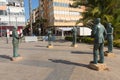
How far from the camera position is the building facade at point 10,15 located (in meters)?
69.0

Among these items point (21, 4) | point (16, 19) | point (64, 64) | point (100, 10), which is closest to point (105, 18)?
point (100, 10)

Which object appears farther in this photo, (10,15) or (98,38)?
(10,15)

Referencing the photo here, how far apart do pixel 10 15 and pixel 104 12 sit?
47.7 metres

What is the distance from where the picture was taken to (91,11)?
26781mm

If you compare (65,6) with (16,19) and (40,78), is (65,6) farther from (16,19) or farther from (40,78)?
(40,78)

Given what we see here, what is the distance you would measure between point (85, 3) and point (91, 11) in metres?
2.22

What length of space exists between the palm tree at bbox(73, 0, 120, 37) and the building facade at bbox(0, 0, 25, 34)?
43120 mm

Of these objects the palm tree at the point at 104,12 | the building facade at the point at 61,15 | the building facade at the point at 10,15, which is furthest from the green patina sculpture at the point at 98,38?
the building facade at the point at 10,15

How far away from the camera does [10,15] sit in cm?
7050

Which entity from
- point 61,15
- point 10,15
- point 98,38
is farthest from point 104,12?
point 10,15

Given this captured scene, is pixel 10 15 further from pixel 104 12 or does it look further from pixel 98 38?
pixel 98 38

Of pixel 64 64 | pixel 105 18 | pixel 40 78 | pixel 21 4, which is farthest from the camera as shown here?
pixel 21 4

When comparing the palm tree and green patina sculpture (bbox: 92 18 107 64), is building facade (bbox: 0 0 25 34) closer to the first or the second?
the palm tree

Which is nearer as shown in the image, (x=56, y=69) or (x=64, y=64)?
(x=56, y=69)
